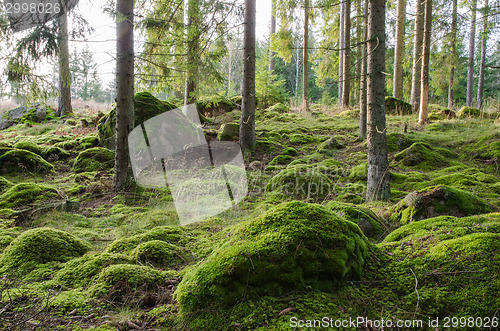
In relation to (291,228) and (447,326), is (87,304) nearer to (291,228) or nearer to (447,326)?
(291,228)

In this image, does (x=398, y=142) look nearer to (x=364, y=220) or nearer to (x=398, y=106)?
(x=398, y=106)

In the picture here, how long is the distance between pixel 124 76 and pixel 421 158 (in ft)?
25.7

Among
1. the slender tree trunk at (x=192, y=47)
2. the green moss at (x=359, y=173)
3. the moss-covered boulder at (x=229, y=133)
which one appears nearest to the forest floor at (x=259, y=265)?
the green moss at (x=359, y=173)

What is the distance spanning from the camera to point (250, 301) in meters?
2.00

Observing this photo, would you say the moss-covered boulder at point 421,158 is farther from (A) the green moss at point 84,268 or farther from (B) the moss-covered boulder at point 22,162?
(B) the moss-covered boulder at point 22,162

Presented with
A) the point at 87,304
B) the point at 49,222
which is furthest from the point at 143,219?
the point at 87,304

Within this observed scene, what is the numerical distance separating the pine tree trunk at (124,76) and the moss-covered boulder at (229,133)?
3.78m

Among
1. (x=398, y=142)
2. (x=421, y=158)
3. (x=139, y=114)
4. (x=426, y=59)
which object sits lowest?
(x=421, y=158)

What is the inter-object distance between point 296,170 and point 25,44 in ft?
24.0

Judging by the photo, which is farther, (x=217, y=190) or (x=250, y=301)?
(x=217, y=190)

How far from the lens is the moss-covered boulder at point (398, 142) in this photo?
8.78m

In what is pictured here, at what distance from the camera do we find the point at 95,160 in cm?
911

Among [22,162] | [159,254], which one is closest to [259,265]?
[159,254]

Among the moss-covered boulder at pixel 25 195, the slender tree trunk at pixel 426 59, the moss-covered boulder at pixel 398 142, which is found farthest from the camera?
the slender tree trunk at pixel 426 59
